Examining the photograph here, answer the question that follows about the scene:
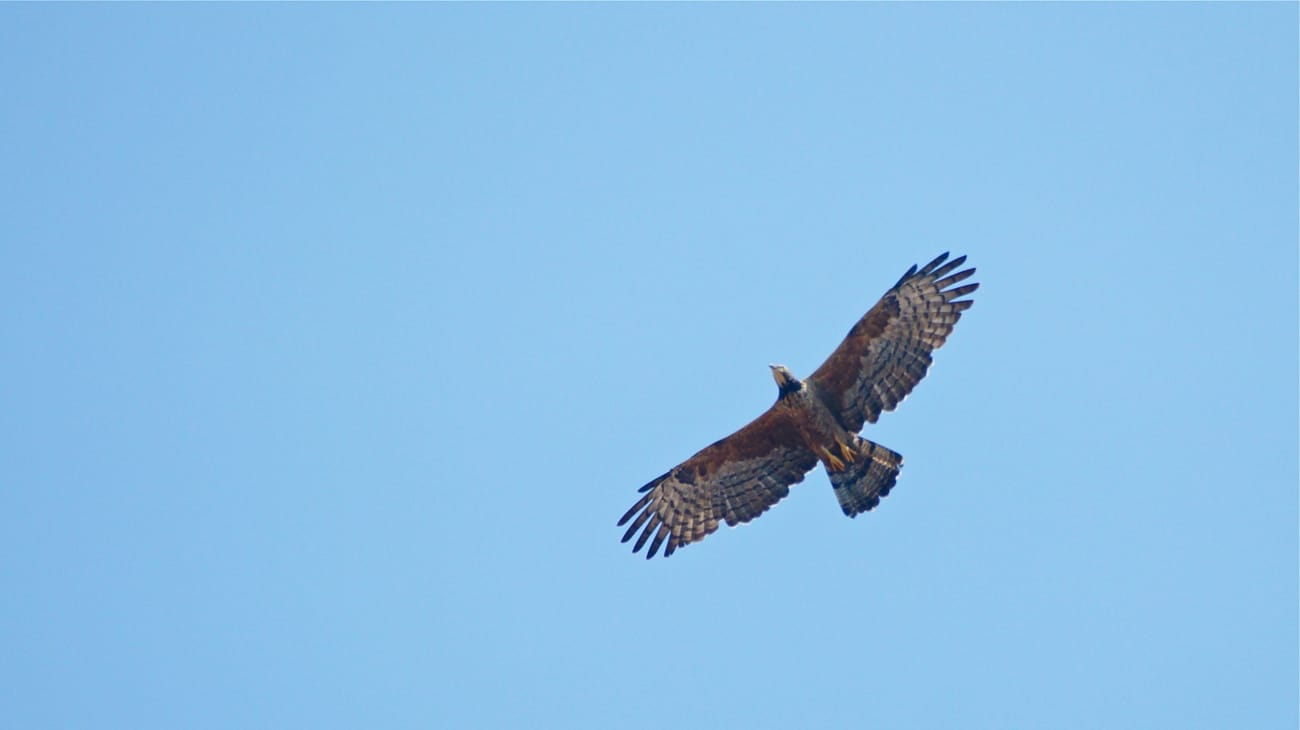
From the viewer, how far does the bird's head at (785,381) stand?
16234 mm

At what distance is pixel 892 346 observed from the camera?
1645 centimetres

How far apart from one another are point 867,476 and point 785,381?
1.36 meters

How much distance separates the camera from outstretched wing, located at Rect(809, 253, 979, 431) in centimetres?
1644

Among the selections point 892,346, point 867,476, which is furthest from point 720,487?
point 892,346

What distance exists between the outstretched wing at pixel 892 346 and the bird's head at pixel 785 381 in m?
0.34

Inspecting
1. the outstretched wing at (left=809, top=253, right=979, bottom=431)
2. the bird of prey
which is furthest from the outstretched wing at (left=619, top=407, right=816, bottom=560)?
the outstretched wing at (left=809, top=253, right=979, bottom=431)

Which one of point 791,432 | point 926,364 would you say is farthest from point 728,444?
point 926,364

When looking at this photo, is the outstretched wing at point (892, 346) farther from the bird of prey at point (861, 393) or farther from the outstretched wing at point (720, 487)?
the outstretched wing at point (720, 487)

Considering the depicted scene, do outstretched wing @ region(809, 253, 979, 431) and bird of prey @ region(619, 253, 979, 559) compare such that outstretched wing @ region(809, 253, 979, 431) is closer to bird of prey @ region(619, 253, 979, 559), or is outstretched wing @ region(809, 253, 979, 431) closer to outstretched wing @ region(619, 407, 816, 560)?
bird of prey @ region(619, 253, 979, 559)

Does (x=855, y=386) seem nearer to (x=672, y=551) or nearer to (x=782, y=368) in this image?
(x=782, y=368)

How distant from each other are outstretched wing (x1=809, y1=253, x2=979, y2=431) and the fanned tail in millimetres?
295

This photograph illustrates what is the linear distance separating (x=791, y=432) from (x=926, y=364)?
5.04 ft

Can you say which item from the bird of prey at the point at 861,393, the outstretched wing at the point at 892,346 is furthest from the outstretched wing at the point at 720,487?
the outstretched wing at the point at 892,346

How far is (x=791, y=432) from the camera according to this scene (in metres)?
16.8
